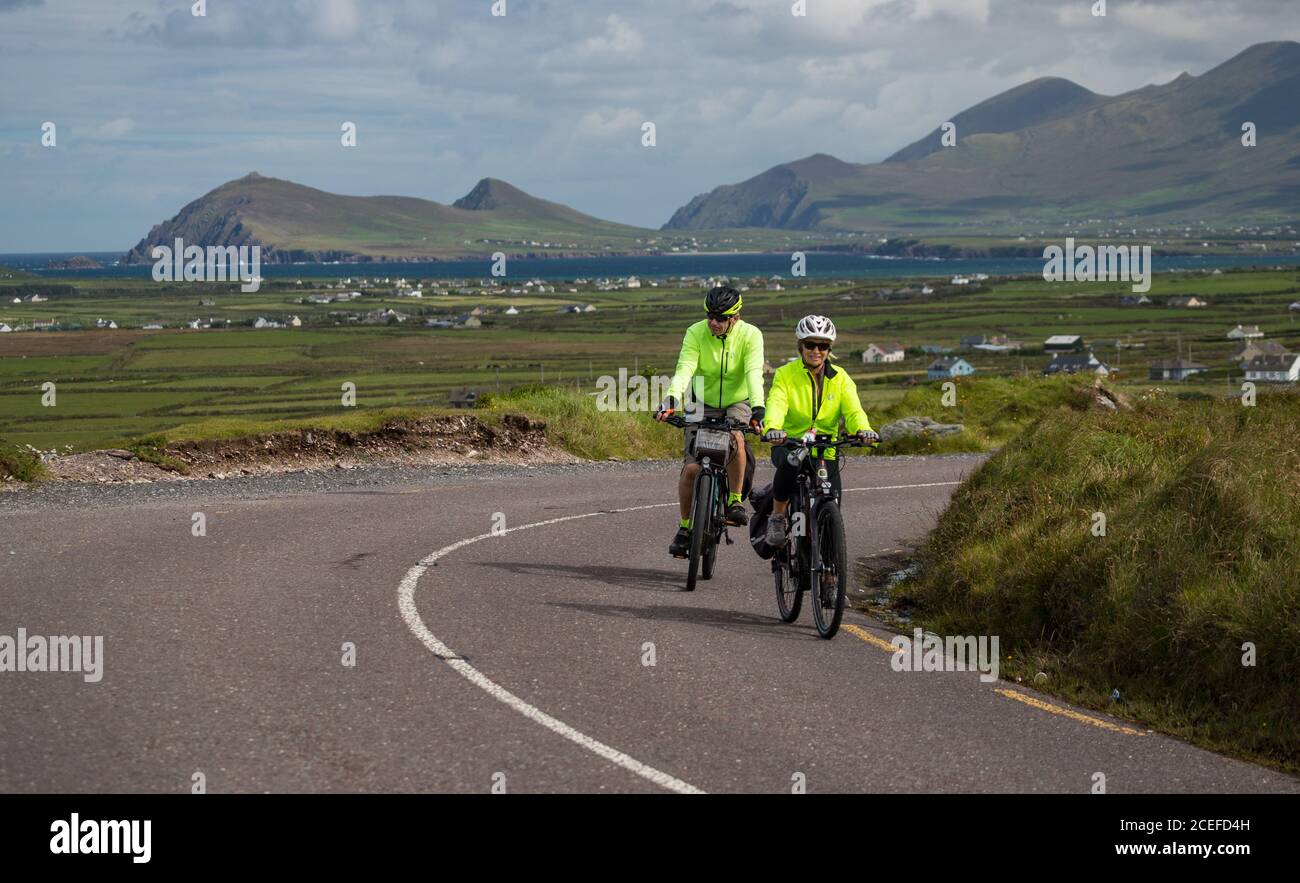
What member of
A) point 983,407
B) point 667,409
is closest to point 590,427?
point 983,407

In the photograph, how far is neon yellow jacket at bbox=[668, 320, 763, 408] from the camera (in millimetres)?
12109

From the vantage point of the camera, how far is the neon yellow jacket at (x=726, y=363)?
12109 mm

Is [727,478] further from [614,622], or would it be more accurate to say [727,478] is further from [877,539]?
[877,539]

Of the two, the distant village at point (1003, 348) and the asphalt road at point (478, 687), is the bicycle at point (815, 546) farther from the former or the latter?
the distant village at point (1003, 348)

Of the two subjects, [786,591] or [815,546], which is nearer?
[815,546]

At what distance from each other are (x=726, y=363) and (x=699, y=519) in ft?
4.71

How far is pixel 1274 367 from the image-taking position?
98000mm

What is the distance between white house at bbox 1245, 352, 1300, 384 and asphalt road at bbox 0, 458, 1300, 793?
286 ft

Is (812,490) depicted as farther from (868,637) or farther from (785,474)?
(868,637)

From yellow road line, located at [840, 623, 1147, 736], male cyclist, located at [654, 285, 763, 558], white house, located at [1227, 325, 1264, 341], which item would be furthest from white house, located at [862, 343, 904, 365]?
yellow road line, located at [840, 623, 1147, 736]

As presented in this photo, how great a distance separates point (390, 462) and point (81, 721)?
51.2 feet

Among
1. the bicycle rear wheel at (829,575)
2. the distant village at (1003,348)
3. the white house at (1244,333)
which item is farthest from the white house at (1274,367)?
the bicycle rear wheel at (829,575)

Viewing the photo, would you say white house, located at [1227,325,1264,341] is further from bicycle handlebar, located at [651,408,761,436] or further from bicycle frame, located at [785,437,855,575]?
bicycle frame, located at [785,437,855,575]
